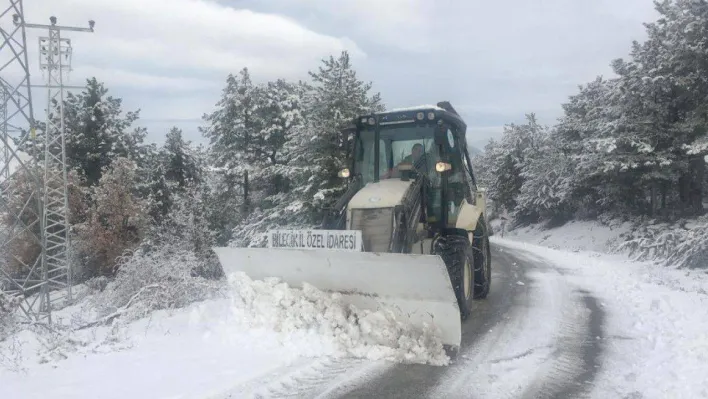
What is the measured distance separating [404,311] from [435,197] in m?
2.27

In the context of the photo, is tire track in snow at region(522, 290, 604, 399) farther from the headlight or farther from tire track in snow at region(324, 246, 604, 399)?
the headlight

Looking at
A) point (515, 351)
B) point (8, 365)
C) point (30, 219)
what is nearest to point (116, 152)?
point (30, 219)

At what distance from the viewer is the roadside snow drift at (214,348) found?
4.59 meters

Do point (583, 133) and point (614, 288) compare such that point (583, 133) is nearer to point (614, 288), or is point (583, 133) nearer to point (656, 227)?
point (656, 227)

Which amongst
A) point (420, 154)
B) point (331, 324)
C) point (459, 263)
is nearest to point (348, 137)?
point (420, 154)

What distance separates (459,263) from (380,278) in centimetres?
146

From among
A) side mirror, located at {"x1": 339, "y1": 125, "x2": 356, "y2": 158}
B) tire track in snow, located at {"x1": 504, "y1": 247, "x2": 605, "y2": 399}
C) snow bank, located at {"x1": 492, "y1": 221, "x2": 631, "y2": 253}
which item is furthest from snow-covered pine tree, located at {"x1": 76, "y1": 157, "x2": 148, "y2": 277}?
tire track in snow, located at {"x1": 504, "y1": 247, "x2": 605, "y2": 399}

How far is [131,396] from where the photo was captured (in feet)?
14.0

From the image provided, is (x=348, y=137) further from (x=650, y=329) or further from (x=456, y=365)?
(x=650, y=329)

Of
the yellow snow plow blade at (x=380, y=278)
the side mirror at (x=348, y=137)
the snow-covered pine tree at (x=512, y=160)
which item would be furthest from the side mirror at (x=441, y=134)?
the snow-covered pine tree at (x=512, y=160)

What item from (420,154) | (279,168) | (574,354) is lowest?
(574,354)

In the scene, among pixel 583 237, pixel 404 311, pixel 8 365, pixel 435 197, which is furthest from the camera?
pixel 583 237

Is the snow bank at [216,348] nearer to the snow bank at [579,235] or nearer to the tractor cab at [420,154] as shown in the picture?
the tractor cab at [420,154]

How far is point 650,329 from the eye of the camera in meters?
6.51
